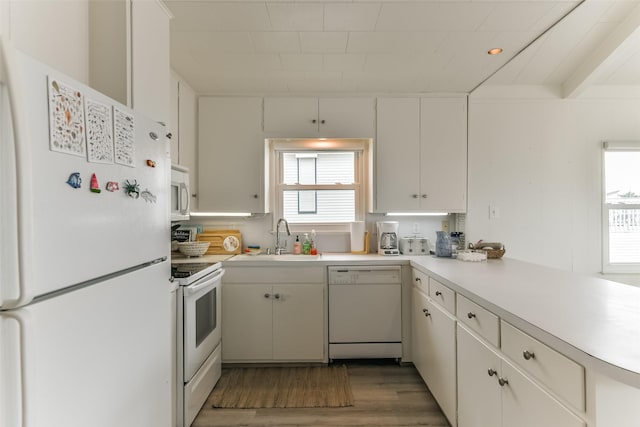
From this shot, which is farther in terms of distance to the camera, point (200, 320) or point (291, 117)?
point (291, 117)

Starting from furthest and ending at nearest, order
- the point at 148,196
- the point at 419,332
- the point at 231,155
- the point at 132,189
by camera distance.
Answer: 1. the point at 231,155
2. the point at 419,332
3. the point at 148,196
4. the point at 132,189

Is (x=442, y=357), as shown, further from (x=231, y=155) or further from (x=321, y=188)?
(x=231, y=155)

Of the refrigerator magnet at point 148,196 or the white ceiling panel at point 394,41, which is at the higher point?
the white ceiling panel at point 394,41

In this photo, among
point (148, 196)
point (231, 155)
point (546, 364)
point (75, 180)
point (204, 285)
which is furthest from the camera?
point (231, 155)

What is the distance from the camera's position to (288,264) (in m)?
2.53

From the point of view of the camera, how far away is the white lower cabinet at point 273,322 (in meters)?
2.50

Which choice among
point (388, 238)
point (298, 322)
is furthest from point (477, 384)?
point (388, 238)

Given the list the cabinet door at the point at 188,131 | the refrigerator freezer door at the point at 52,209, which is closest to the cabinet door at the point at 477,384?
the refrigerator freezer door at the point at 52,209

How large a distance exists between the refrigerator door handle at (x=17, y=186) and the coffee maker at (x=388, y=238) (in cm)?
249

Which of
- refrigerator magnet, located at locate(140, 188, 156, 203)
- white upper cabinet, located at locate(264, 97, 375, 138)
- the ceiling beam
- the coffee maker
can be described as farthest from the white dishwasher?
the ceiling beam

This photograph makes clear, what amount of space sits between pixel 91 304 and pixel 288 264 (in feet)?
5.45

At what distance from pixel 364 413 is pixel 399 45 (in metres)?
2.47

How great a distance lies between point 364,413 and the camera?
1949 millimetres

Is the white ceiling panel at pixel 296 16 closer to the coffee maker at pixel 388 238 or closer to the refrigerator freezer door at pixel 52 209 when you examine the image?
the refrigerator freezer door at pixel 52 209
